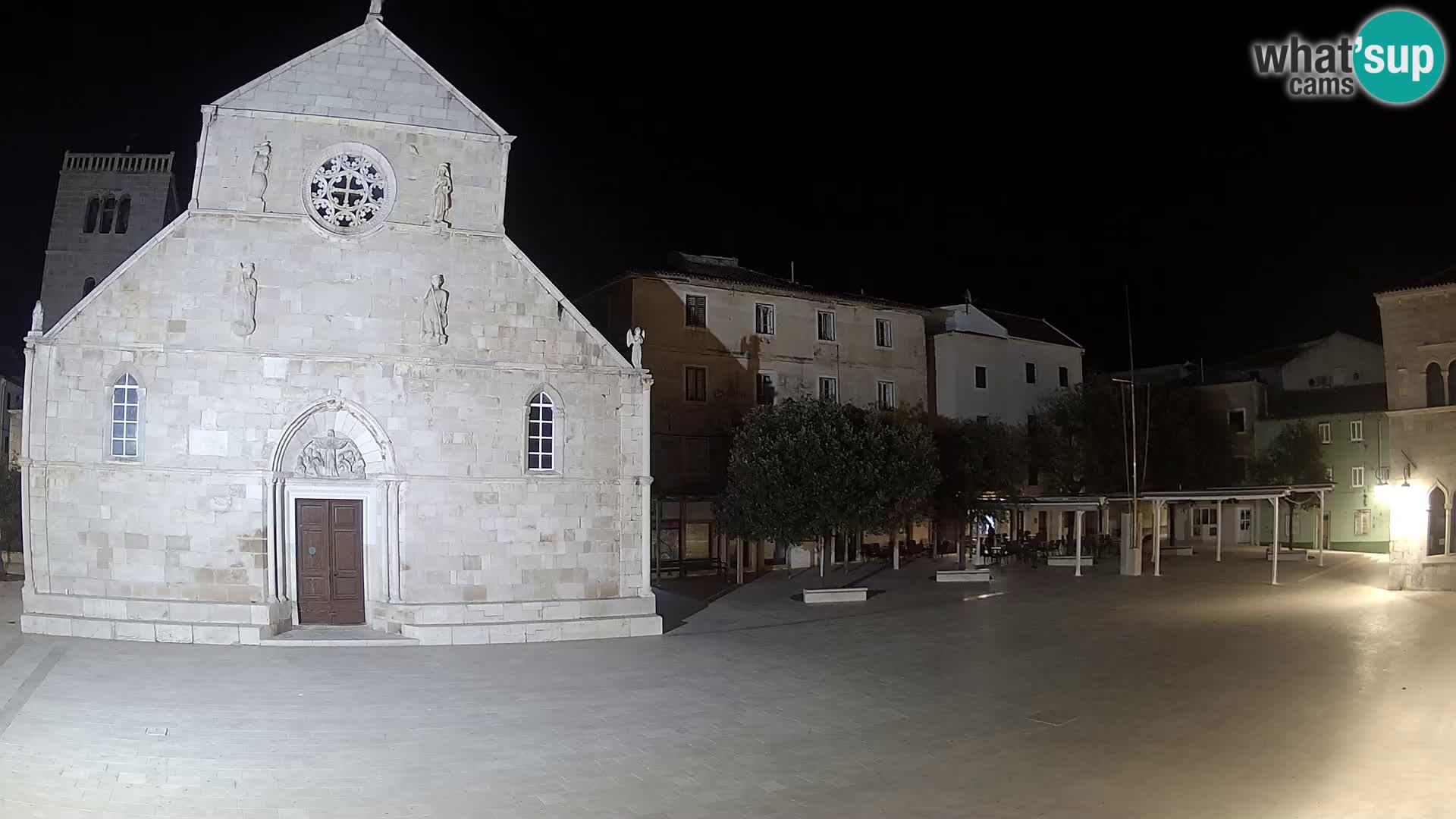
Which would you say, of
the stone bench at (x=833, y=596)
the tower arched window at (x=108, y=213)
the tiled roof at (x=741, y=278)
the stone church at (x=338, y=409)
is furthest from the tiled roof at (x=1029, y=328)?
the tower arched window at (x=108, y=213)

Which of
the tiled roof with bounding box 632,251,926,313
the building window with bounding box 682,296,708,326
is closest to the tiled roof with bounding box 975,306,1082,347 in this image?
the tiled roof with bounding box 632,251,926,313

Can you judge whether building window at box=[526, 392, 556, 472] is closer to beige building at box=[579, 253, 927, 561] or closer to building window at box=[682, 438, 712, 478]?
beige building at box=[579, 253, 927, 561]

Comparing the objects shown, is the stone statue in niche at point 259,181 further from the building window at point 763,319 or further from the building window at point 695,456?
the building window at point 763,319

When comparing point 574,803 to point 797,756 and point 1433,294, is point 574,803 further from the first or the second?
point 1433,294

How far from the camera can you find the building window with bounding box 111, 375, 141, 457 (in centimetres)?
2000

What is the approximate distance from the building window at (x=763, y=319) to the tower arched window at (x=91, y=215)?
30.3m

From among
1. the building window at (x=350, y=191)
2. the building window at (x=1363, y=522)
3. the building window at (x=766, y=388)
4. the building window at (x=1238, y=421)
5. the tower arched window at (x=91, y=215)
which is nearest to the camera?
the building window at (x=350, y=191)

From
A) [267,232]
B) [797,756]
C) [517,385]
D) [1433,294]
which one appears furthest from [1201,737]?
[1433,294]

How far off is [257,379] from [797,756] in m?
13.8

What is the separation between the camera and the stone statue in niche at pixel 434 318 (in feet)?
68.8

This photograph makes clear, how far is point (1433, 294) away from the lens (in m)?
31.9

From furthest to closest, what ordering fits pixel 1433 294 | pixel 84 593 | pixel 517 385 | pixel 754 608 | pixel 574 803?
pixel 1433 294 < pixel 754 608 < pixel 517 385 < pixel 84 593 < pixel 574 803

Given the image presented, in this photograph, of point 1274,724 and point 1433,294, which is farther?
point 1433,294

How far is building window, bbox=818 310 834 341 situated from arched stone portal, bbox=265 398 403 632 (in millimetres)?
23871
